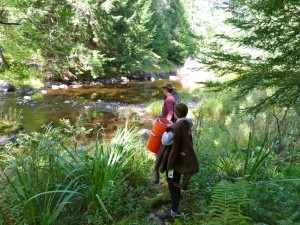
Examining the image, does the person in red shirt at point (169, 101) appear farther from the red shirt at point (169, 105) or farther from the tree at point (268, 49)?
the tree at point (268, 49)

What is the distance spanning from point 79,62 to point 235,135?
15.1 meters

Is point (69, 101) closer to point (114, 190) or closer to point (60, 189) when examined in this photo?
point (60, 189)

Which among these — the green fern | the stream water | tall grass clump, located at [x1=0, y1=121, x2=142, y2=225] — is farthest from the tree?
the stream water

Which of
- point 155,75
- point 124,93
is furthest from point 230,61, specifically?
point 155,75

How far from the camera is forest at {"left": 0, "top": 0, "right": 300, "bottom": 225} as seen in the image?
106 inches

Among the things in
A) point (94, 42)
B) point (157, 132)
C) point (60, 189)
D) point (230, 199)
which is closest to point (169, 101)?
point (157, 132)

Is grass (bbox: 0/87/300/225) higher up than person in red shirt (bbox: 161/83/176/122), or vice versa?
person in red shirt (bbox: 161/83/176/122)

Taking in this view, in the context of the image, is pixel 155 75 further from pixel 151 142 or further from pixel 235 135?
pixel 151 142

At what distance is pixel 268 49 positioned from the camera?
299 centimetres

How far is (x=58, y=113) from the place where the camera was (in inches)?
437

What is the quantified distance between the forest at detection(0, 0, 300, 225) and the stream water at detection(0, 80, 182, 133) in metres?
0.07

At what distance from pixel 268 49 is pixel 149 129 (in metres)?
6.53

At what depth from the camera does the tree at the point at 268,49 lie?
9.04ft

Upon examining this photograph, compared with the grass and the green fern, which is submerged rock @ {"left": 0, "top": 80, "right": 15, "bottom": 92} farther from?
the green fern
